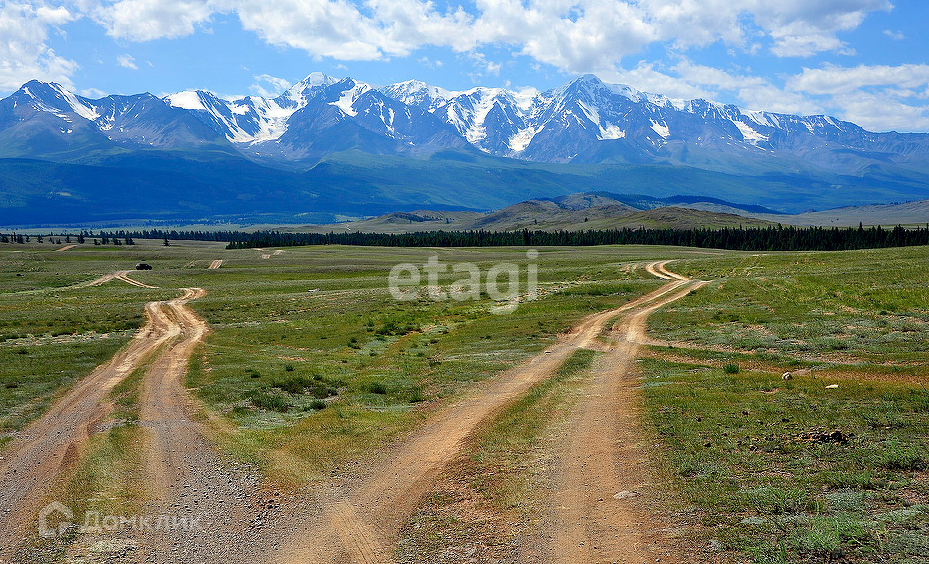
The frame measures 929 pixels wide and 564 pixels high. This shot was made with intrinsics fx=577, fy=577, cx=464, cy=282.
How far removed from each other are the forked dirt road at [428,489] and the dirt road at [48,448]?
638 centimetres

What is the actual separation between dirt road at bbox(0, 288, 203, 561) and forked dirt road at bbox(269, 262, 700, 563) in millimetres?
6384

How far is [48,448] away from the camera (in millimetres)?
18078

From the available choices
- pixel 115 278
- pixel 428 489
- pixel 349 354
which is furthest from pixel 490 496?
pixel 115 278

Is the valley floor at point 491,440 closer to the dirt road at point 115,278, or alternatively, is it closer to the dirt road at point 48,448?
the dirt road at point 48,448

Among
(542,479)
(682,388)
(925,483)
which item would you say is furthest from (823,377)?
(542,479)

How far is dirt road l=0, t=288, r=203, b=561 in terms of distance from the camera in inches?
520

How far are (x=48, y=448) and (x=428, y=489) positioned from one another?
42.1ft

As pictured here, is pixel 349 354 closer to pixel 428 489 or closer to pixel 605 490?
pixel 428 489

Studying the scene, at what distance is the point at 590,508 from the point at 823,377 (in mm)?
14532

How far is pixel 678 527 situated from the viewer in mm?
11070

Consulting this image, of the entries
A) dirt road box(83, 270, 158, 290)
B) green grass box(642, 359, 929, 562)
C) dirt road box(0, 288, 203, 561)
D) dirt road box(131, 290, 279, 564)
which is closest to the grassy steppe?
green grass box(642, 359, 929, 562)

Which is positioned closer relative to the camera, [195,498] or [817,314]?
[195,498]

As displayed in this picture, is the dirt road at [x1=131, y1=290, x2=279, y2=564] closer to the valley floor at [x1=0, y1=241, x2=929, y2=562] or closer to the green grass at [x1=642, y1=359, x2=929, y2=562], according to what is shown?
the valley floor at [x1=0, y1=241, x2=929, y2=562]

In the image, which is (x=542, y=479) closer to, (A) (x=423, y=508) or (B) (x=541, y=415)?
(A) (x=423, y=508)
